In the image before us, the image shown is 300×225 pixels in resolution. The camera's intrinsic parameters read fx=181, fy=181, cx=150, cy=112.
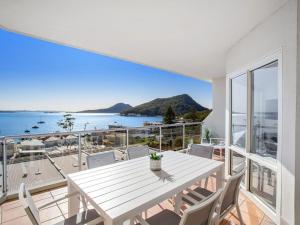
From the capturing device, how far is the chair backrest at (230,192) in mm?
1582

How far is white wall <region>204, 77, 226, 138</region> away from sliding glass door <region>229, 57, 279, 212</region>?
3.11 meters

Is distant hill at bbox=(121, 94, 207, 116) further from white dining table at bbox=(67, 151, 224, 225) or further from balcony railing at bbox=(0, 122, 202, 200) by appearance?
white dining table at bbox=(67, 151, 224, 225)

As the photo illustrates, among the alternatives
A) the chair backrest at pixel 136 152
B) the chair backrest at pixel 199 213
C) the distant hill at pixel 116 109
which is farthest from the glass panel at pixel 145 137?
the distant hill at pixel 116 109

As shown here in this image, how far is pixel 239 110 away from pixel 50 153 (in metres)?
3.57

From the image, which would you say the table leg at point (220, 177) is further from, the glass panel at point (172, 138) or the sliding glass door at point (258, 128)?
the glass panel at point (172, 138)

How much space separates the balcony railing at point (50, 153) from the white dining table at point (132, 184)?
1.46 meters

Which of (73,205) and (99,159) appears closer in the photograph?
(73,205)

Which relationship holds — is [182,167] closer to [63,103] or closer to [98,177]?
[98,177]

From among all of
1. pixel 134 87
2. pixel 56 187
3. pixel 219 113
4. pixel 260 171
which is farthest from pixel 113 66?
pixel 260 171

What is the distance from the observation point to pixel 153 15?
8.07ft

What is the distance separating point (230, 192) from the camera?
1724mm

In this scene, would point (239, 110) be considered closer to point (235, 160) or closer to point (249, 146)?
point (249, 146)

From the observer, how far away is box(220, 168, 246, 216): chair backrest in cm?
158

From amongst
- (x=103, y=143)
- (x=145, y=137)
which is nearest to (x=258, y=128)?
(x=145, y=137)
